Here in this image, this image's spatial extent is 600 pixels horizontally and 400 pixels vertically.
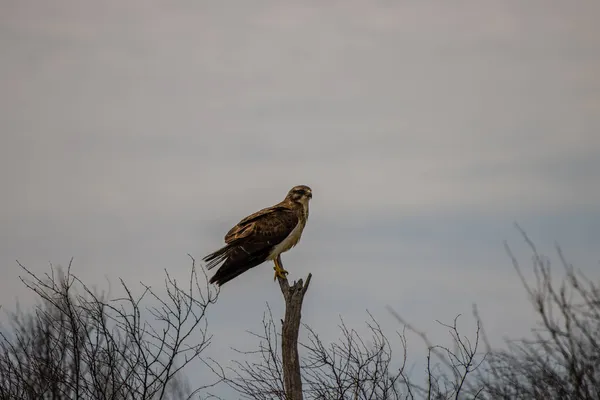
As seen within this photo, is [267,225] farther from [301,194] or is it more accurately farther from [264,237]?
[301,194]

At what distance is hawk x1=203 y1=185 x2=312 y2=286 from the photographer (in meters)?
14.8

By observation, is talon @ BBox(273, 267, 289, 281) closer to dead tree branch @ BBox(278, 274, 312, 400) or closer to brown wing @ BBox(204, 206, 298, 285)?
brown wing @ BBox(204, 206, 298, 285)

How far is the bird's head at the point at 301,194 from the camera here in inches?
651

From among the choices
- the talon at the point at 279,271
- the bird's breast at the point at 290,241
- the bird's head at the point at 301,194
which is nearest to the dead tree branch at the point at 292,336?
the talon at the point at 279,271

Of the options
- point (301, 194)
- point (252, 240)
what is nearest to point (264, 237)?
point (252, 240)

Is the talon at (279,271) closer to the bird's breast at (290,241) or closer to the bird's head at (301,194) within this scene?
the bird's breast at (290,241)

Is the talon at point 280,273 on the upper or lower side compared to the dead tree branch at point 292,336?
upper

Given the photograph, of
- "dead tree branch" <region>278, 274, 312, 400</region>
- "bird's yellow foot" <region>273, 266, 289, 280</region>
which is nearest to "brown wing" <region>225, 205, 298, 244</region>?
"bird's yellow foot" <region>273, 266, 289, 280</region>

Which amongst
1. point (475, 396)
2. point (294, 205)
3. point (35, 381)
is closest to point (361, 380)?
point (475, 396)

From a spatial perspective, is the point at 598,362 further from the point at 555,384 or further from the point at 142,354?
the point at 142,354

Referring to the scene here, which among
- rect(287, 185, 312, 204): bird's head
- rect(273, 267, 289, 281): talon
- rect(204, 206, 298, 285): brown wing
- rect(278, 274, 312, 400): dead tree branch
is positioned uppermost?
rect(287, 185, 312, 204): bird's head

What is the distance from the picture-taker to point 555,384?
933cm

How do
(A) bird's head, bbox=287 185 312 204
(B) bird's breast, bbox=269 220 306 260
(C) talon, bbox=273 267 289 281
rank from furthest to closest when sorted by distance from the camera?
(A) bird's head, bbox=287 185 312 204
(B) bird's breast, bbox=269 220 306 260
(C) talon, bbox=273 267 289 281

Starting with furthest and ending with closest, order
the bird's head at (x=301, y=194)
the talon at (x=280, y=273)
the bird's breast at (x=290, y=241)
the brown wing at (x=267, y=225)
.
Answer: the bird's head at (x=301, y=194), the brown wing at (x=267, y=225), the bird's breast at (x=290, y=241), the talon at (x=280, y=273)
